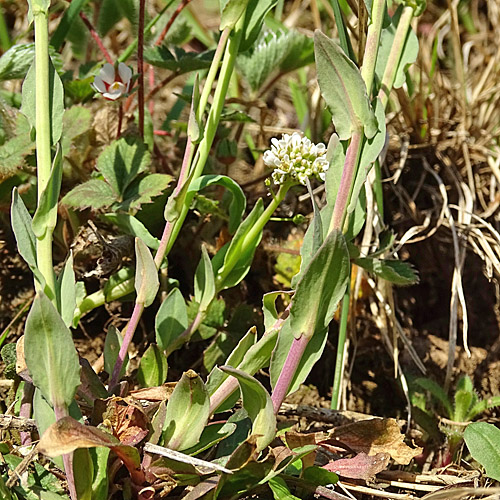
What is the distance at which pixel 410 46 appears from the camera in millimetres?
1138

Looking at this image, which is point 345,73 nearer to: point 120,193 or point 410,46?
point 410,46

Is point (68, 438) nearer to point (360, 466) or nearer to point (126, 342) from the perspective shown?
point (126, 342)

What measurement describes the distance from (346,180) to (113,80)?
62cm

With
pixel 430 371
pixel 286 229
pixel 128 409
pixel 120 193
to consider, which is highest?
pixel 120 193

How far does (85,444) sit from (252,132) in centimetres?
139

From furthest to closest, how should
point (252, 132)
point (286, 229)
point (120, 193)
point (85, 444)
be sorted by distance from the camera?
point (252, 132) → point (286, 229) → point (120, 193) → point (85, 444)

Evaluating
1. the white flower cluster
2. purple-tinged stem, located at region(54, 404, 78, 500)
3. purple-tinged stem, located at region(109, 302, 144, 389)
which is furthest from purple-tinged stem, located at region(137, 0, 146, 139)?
purple-tinged stem, located at region(54, 404, 78, 500)

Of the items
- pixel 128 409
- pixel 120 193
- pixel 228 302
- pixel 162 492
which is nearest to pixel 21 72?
pixel 120 193

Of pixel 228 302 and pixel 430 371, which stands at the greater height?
pixel 228 302

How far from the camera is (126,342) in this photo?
105cm

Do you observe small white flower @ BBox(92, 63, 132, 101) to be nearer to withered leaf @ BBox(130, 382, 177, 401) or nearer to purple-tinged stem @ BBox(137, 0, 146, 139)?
purple-tinged stem @ BBox(137, 0, 146, 139)

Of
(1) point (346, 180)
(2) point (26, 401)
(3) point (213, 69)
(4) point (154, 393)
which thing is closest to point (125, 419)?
(4) point (154, 393)

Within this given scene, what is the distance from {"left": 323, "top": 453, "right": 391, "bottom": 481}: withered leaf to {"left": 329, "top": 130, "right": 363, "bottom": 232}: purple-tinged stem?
0.38 meters

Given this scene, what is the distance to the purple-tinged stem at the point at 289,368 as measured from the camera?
2.98ft
